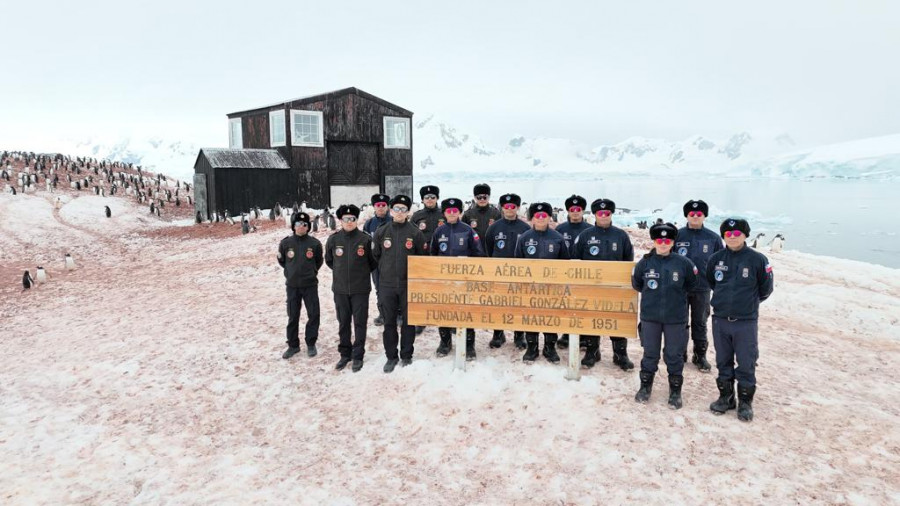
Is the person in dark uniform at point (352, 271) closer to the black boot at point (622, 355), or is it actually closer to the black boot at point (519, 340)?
the black boot at point (519, 340)

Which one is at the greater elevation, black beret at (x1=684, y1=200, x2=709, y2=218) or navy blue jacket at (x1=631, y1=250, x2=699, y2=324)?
black beret at (x1=684, y1=200, x2=709, y2=218)

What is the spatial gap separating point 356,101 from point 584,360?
25486 mm

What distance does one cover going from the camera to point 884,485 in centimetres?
471

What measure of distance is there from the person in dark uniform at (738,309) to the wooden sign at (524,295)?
932 millimetres

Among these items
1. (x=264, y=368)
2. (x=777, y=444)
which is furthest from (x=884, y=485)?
(x=264, y=368)

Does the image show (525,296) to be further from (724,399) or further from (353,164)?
(353,164)

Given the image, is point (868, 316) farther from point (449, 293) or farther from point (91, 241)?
point (91, 241)

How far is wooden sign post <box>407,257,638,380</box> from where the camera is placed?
645 cm

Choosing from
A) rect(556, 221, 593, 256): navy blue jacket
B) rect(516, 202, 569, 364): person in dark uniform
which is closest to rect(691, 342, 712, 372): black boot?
rect(516, 202, 569, 364): person in dark uniform

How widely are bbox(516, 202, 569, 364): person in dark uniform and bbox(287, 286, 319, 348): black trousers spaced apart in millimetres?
3147

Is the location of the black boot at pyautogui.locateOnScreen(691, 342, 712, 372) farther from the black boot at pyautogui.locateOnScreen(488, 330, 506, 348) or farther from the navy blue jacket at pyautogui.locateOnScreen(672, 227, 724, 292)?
the black boot at pyautogui.locateOnScreen(488, 330, 506, 348)

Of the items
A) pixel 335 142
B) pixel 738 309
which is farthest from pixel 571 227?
pixel 335 142

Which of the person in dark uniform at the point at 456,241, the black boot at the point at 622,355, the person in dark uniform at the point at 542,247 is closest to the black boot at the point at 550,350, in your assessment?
the person in dark uniform at the point at 542,247

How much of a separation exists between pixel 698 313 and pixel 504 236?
284 cm
